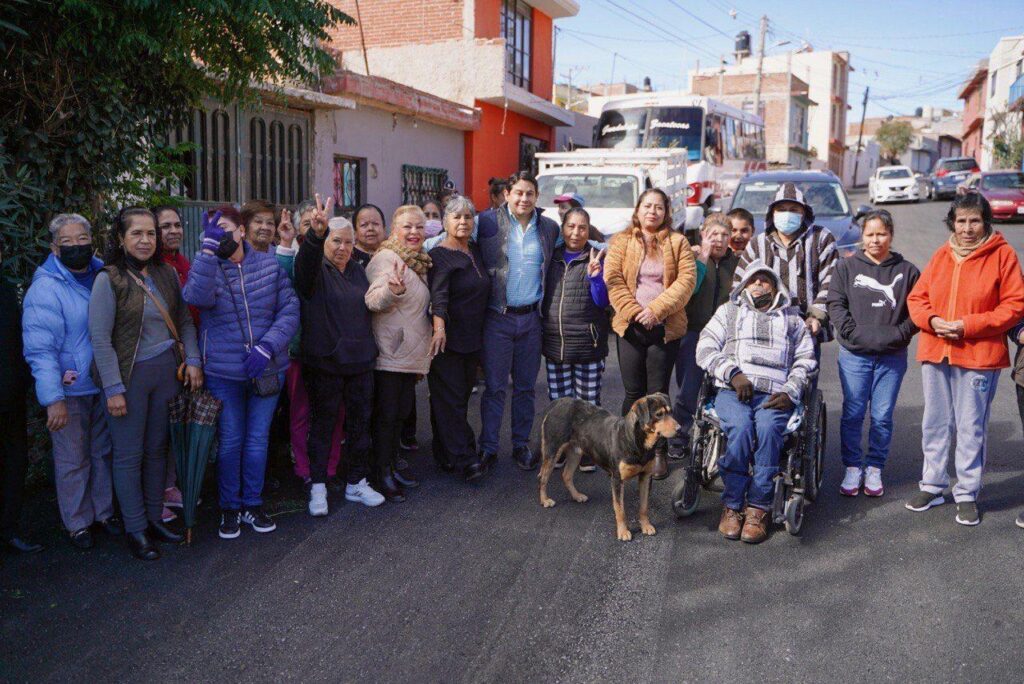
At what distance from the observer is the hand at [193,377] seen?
15.1 ft

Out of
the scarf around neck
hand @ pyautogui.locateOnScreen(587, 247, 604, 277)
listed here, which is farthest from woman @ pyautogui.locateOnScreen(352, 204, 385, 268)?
hand @ pyautogui.locateOnScreen(587, 247, 604, 277)

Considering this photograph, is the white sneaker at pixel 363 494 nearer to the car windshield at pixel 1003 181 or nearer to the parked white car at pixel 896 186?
the car windshield at pixel 1003 181

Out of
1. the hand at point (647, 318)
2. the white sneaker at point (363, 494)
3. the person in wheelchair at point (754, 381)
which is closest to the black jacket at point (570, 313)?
the hand at point (647, 318)

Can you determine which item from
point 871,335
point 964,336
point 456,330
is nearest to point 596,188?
point 456,330

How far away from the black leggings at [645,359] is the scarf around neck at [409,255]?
1472 millimetres

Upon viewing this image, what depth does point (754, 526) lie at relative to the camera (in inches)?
186

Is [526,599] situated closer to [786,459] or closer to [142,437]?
[786,459]

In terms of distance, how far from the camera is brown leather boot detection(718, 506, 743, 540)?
4770 millimetres

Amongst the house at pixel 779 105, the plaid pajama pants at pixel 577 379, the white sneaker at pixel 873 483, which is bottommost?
the white sneaker at pixel 873 483

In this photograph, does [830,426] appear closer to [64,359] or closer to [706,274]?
[706,274]

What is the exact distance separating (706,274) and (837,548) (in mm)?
2325

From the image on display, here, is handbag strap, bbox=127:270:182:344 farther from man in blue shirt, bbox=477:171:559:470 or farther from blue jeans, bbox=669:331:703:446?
blue jeans, bbox=669:331:703:446

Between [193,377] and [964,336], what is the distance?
4513 millimetres

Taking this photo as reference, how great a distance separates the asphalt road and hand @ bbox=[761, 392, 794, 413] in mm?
770
